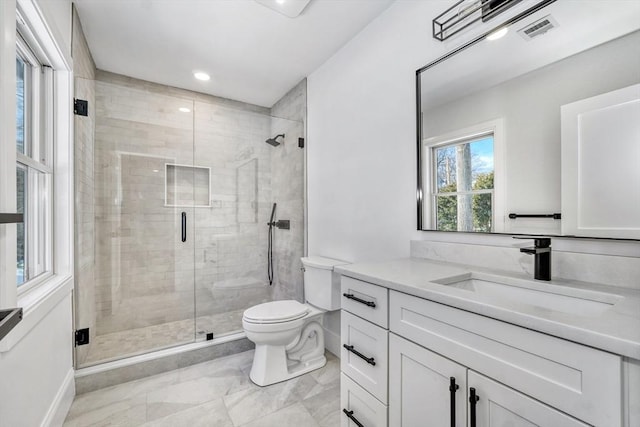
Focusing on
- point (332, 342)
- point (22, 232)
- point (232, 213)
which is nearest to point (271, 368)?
point (332, 342)

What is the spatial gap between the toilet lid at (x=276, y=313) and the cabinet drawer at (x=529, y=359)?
45.1 inches

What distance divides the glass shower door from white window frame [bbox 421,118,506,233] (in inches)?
82.8

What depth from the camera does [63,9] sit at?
1691 millimetres

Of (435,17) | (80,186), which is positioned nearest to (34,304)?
(80,186)

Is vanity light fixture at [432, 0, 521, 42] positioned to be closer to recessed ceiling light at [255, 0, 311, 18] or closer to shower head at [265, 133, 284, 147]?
recessed ceiling light at [255, 0, 311, 18]

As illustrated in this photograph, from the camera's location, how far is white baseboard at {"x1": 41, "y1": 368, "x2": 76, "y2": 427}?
1415mm

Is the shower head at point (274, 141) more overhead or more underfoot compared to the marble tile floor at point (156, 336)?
more overhead

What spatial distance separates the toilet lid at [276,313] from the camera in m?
1.90

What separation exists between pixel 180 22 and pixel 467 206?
7.41 ft

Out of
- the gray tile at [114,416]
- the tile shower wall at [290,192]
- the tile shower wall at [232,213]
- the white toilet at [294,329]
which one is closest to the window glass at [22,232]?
the gray tile at [114,416]

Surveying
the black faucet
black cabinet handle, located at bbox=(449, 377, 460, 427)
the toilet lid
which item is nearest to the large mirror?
the black faucet

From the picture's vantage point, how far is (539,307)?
29.6 inches

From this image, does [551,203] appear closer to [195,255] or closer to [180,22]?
[180,22]

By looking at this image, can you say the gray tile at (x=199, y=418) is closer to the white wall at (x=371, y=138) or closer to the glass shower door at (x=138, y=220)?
the glass shower door at (x=138, y=220)
